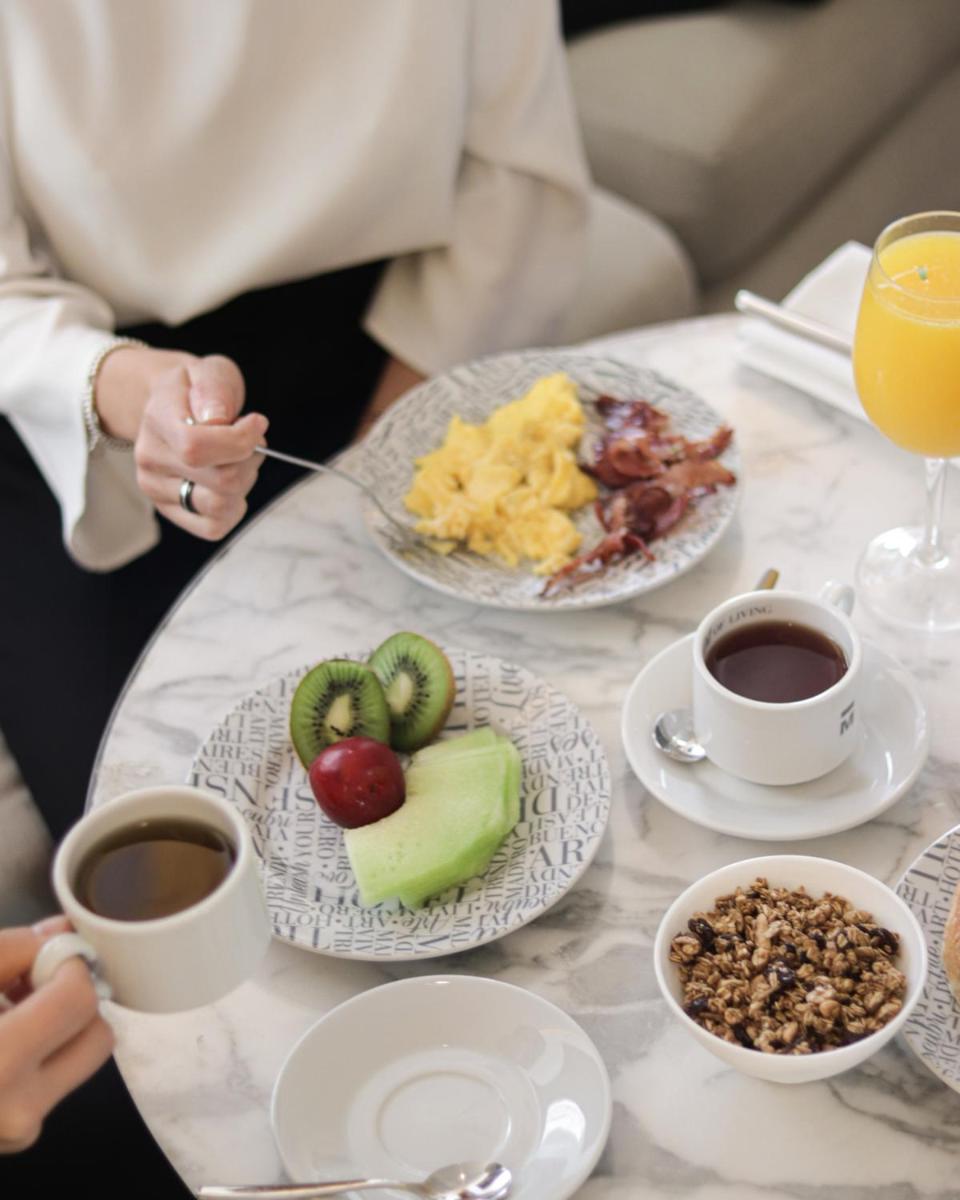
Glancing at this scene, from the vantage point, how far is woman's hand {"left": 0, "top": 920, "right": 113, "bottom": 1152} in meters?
0.77

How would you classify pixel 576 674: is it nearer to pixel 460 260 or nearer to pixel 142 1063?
pixel 142 1063

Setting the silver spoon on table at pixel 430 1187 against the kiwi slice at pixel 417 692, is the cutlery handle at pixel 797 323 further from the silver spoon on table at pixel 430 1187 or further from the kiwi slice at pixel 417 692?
the silver spoon on table at pixel 430 1187

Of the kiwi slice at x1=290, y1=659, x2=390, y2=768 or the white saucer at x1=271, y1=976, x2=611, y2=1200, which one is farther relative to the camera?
the kiwi slice at x1=290, y1=659, x2=390, y2=768

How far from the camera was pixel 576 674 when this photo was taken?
1255 millimetres

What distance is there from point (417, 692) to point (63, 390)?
0.56m

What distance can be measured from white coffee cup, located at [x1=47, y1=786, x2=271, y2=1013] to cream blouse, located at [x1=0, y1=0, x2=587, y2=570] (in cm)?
73

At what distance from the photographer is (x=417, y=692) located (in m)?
1.17

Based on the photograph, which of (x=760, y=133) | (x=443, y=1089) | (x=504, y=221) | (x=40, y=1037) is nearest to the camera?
(x=40, y=1037)

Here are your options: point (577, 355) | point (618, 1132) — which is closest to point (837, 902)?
point (618, 1132)

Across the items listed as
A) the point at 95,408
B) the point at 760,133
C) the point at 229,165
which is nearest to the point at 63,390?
the point at 95,408

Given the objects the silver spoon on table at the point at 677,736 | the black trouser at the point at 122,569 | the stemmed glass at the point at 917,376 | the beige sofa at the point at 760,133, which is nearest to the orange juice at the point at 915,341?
the stemmed glass at the point at 917,376

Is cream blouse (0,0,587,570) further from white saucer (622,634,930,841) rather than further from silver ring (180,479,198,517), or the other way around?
white saucer (622,634,930,841)

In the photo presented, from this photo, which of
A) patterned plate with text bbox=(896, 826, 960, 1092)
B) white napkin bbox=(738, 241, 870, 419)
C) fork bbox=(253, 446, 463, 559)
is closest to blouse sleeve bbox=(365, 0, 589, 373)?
white napkin bbox=(738, 241, 870, 419)

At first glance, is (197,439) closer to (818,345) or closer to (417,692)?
(417,692)
